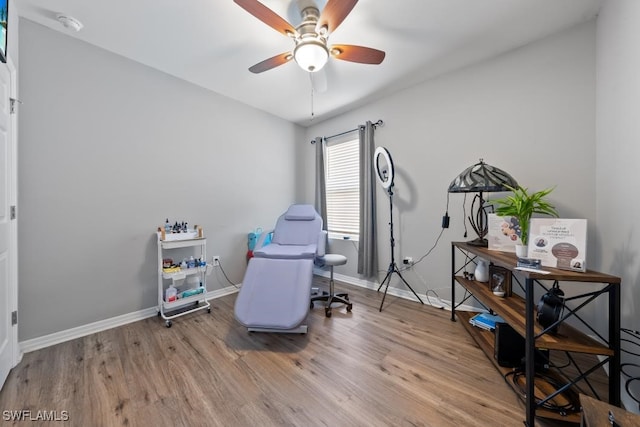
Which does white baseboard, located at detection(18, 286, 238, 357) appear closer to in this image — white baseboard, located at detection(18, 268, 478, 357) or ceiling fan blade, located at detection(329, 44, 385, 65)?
white baseboard, located at detection(18, 268, 478, 357)

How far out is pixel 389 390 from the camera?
1367 millimetres

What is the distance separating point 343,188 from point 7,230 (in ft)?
10.5

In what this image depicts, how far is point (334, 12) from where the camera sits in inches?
55.8

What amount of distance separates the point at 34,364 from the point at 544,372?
3361 mm

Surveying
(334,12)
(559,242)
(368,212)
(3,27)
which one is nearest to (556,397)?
(559,242)

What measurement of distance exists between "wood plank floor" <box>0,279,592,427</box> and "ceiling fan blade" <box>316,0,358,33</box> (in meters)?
2.30

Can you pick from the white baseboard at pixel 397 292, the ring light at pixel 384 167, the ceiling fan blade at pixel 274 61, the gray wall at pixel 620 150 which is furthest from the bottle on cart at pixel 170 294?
the gray wall at pixel 620 150

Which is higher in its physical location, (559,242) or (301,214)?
(301,214)

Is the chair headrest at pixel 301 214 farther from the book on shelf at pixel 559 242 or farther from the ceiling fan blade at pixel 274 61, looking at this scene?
the book on shelf at pixel 559 242

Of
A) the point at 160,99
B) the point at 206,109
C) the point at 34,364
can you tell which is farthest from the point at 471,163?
the point at 34,364

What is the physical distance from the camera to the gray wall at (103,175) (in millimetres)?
1789

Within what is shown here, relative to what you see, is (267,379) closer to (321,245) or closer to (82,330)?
(321,245)

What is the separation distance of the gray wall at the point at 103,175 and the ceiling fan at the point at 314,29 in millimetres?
1511

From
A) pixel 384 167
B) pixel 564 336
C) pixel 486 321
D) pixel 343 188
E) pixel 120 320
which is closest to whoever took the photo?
pixel 564 336
